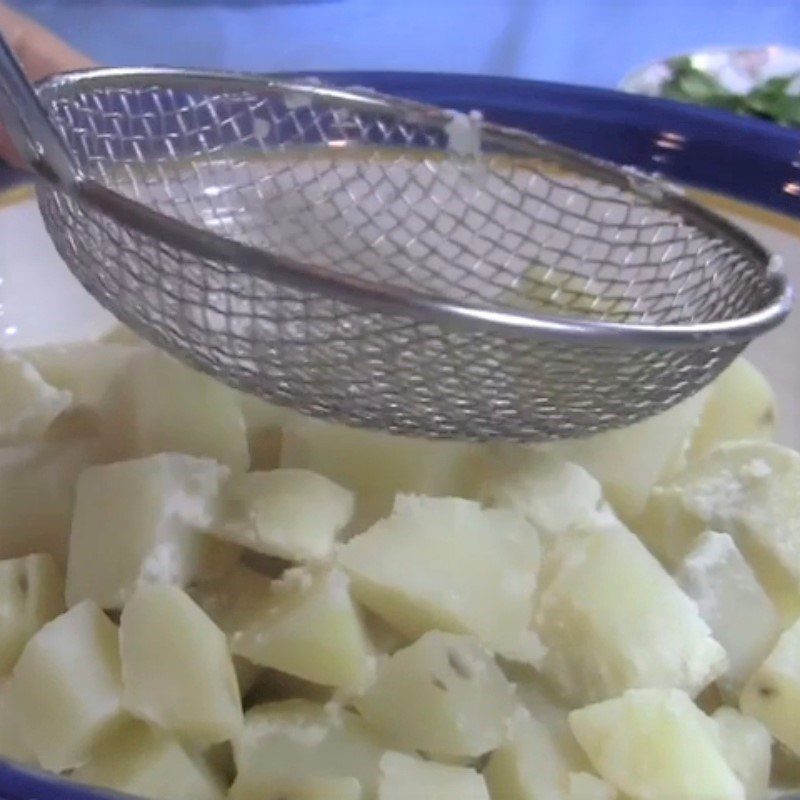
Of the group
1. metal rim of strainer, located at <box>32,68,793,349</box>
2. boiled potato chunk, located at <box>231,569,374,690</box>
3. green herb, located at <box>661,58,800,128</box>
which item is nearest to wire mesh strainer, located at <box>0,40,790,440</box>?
metal rim of strainer, located at <box>32,68,793,349</box>

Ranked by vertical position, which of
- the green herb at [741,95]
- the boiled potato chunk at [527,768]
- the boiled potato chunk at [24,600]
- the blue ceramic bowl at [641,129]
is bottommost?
the boiled potato chunk at [24,600]

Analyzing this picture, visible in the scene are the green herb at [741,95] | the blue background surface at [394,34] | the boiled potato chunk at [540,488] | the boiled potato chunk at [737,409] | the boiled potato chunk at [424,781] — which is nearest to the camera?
the boiled potato chunk at [424,781]

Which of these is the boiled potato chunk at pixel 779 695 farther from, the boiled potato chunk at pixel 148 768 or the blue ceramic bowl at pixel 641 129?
the blue ceramic bowl at pixel 641 129

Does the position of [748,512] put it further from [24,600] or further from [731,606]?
[24,600]

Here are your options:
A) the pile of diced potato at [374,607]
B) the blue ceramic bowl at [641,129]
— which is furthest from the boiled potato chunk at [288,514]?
the blue ceramic bowl at [641,129]

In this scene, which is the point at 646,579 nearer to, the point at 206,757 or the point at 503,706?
the point at 503,706

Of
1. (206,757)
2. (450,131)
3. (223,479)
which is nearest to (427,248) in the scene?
(450,131)

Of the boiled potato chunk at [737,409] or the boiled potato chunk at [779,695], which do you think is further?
the boiled potato chunk at [737,409]
